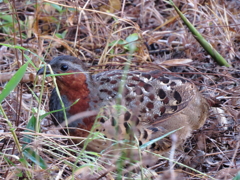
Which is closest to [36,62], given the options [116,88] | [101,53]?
[101,53]

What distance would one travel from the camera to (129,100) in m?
3.38

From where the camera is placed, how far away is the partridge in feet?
10.8

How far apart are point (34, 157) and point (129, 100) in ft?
3.67

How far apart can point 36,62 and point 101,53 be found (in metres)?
0.83

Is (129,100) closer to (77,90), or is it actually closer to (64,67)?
(77,90)

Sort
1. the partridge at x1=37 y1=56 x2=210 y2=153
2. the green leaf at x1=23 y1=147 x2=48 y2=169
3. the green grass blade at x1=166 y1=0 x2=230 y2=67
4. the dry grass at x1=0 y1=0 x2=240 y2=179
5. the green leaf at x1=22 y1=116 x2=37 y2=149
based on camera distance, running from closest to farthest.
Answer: the green leaf at x1=23 y1=147 x2=48 y2=169 < the green leaf at x1=22 y1=116 x2=37 y2=149 < the partridge at x1=37 y1=56 x2=210 y2=153 < the dry grass at x1=0 y1=0 x2=240 y2=179 < the green grass blade at x1=166 y1=0 x2=230 y2=67

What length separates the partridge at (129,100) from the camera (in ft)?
10.8

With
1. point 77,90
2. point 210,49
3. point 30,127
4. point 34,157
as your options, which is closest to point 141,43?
point 210,49

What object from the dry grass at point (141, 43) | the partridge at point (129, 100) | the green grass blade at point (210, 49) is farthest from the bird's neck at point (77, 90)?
the green grass blade at point (210, 49)

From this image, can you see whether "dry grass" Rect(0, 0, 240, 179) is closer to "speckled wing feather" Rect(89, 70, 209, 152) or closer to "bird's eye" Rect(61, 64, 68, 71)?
"speckled wing feather" Rect(89, 70, 209, 152)

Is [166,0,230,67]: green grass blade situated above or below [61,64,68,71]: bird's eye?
below

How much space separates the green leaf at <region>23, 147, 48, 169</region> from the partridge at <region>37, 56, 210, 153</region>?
73 cm

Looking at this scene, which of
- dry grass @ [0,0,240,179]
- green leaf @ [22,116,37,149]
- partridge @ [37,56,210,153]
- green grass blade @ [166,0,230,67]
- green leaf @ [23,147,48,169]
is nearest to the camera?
green leaf @ [23,147,48,169]

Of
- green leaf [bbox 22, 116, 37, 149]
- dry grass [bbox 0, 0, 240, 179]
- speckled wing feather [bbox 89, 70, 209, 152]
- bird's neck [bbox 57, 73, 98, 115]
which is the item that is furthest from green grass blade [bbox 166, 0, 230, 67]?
green leaf [bbox 22, 116, 37, 149]
